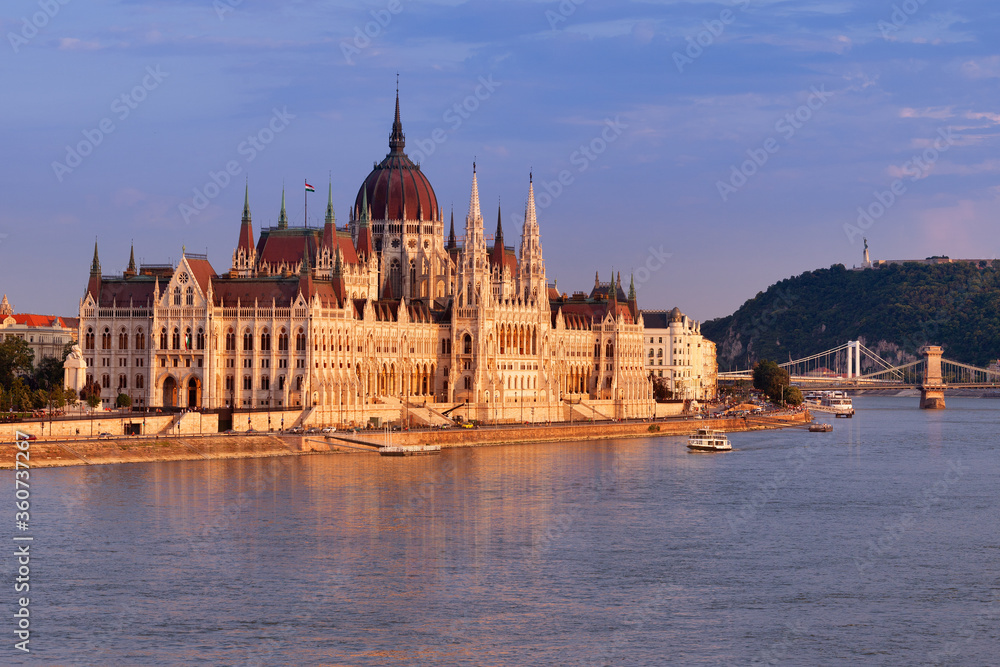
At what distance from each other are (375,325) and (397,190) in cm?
2830

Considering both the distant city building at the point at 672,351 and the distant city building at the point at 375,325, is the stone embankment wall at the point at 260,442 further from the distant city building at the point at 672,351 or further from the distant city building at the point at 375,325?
the distant city building at the point at 672,351

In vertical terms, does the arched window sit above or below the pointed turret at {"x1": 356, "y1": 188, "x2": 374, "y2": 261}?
below

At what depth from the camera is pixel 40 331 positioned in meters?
174

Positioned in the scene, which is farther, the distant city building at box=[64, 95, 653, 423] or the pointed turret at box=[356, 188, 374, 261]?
the pointed turret at box=[356, 188, 374, 261]

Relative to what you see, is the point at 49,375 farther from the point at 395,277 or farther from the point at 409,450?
the point at 395,277

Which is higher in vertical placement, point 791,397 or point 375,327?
point 375,327

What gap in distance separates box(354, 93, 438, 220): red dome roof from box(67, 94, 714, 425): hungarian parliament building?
170 mm

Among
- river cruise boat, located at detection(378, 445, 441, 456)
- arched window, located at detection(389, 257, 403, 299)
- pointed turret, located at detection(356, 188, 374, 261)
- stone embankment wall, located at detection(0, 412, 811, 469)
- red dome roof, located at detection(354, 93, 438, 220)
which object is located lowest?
river cruise boat, located at detection(378, 445, 441, 456)

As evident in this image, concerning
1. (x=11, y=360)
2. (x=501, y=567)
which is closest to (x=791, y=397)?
(x=11, y=360)

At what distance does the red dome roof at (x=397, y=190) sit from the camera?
159000 mm

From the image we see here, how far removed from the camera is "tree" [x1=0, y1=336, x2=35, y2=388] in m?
122

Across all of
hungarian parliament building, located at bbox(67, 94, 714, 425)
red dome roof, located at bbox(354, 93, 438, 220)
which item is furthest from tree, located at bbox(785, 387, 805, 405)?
red dome roof, located at bbox(354, 93, 438, 220)

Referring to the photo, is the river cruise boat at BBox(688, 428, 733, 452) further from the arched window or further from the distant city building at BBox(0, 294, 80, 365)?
the distant city building at BBox(0, 294, 80, 365)

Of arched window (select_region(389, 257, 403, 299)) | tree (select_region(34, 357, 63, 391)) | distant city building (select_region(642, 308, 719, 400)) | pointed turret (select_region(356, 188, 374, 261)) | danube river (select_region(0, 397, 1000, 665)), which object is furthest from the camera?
distant city building (select_region(642, 308, 719, 400))
